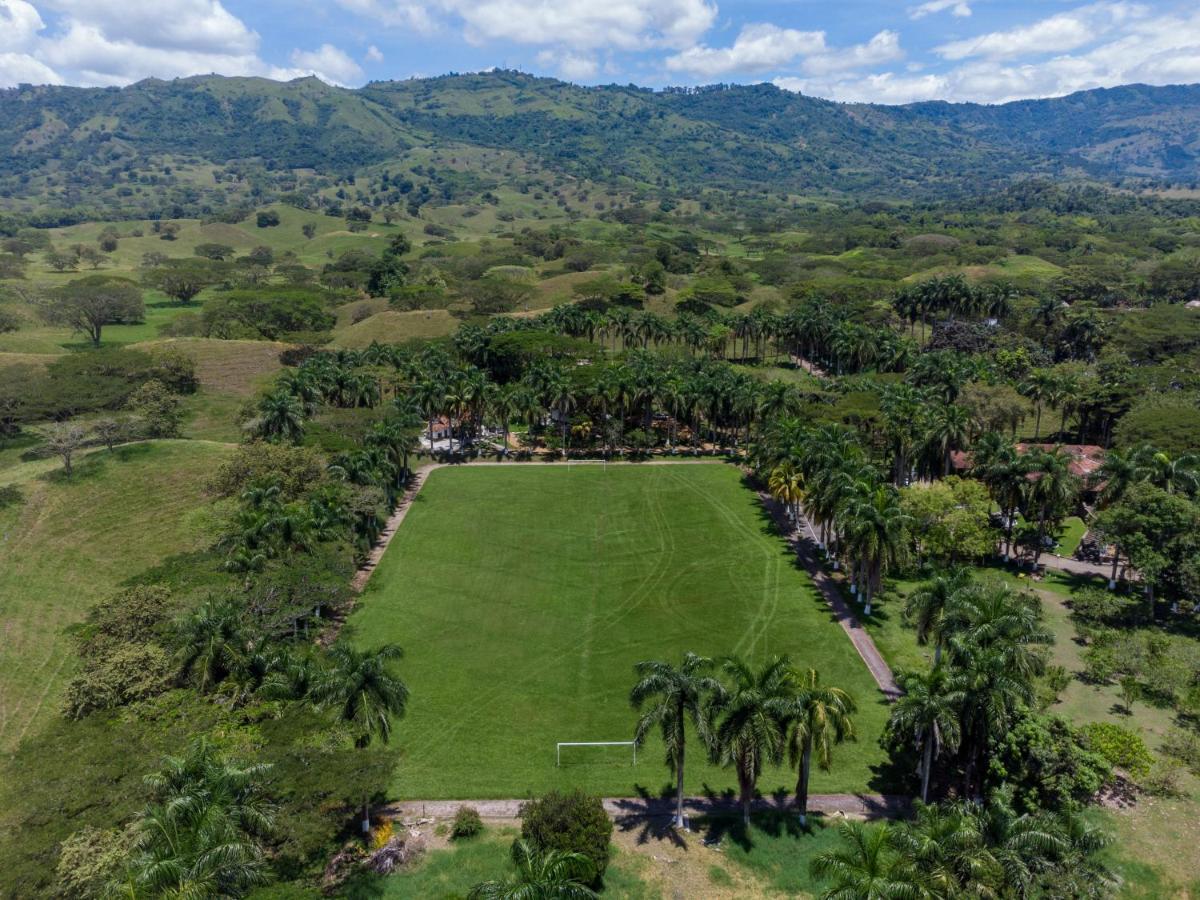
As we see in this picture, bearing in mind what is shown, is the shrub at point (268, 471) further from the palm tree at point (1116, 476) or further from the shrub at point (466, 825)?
the palm tree at point (1116, 476)

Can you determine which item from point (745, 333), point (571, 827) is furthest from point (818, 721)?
point (745, 333)

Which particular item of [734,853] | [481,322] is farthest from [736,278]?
[734,853]

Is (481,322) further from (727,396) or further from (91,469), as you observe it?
(91,469)

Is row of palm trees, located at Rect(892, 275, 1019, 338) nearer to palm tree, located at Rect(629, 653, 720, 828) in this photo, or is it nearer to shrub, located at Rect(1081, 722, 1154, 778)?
shrub, located at Rect(1081, 722, 1154, 778)

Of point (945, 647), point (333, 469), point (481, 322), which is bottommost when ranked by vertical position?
point (945, 647)

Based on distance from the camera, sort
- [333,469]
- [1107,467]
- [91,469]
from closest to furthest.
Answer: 1. [1107,467]
2. [333,469]
3. [91,469]

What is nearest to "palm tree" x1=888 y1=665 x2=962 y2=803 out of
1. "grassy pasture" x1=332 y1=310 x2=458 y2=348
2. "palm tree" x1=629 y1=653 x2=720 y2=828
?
"palm tree" x1=629 y1=653 x2=720 y2=828
